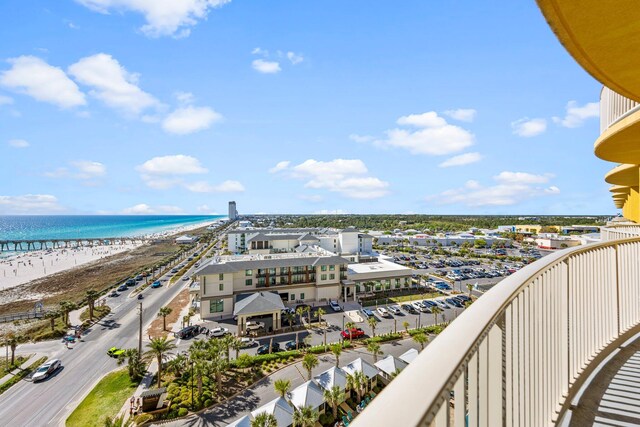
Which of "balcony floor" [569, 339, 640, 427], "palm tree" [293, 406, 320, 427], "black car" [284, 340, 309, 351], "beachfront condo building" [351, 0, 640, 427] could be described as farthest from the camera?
"black car" [284, 340, 309, 351]

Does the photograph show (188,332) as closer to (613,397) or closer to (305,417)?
(305,417)

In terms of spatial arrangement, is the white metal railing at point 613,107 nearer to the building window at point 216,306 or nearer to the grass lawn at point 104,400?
the grass lawn at point 104,400

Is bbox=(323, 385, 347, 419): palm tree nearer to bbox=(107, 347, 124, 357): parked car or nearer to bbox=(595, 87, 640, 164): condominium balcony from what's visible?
bbox=(595, 87, 640, 164): condominium balcony

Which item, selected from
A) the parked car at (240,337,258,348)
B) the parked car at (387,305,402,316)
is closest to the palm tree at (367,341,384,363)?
the parked car at (240,337,258,348)

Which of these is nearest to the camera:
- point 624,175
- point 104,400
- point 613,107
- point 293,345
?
point 613,107

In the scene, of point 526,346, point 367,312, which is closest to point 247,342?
point 367,312

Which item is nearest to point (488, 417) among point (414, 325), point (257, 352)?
point (257, 352)
